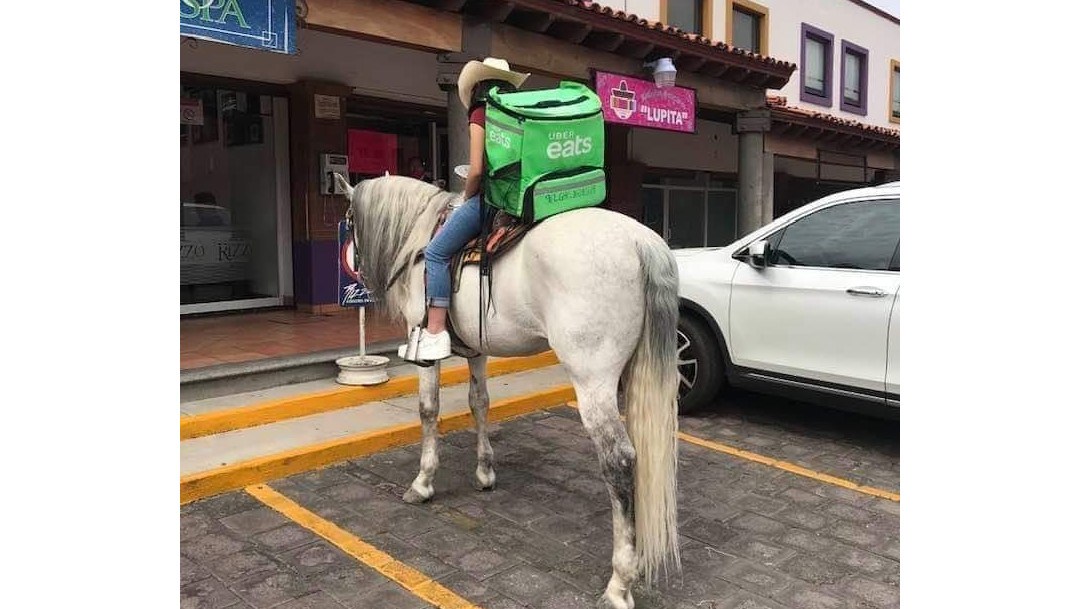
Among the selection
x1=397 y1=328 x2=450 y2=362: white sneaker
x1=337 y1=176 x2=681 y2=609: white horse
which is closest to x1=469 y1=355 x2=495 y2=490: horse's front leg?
x1=397 y1=328 x2=450 y2=362: white sneaker

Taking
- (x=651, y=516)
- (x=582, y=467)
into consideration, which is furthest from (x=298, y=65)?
(x=651, y=516)

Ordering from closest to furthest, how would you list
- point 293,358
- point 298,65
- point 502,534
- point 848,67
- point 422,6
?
point 502,534 → point 293,358 → point 422,6 → point 298,65 → point 848,67

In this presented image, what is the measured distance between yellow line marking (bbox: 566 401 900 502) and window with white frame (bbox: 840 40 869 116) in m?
14.6

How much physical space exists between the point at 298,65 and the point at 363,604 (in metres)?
6.91

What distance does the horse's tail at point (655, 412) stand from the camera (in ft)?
10.6

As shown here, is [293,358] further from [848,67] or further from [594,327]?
[848,67]

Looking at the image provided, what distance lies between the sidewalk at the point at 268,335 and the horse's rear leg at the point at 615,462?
3208 millimetres

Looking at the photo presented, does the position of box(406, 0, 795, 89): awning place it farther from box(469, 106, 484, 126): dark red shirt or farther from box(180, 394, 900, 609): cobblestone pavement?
box(180, 394, 900, 609): cobblestone pavement

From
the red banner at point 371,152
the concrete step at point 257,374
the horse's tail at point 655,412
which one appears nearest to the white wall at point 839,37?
the red banner at point 371,152

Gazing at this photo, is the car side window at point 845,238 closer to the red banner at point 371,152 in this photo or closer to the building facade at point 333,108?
the building facade at point 333,108

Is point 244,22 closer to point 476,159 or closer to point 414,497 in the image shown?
point 476,159

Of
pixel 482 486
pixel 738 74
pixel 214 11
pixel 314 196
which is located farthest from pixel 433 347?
pixel 738 74

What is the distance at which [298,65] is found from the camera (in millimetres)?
8547

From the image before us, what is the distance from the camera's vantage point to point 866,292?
4965 mm
